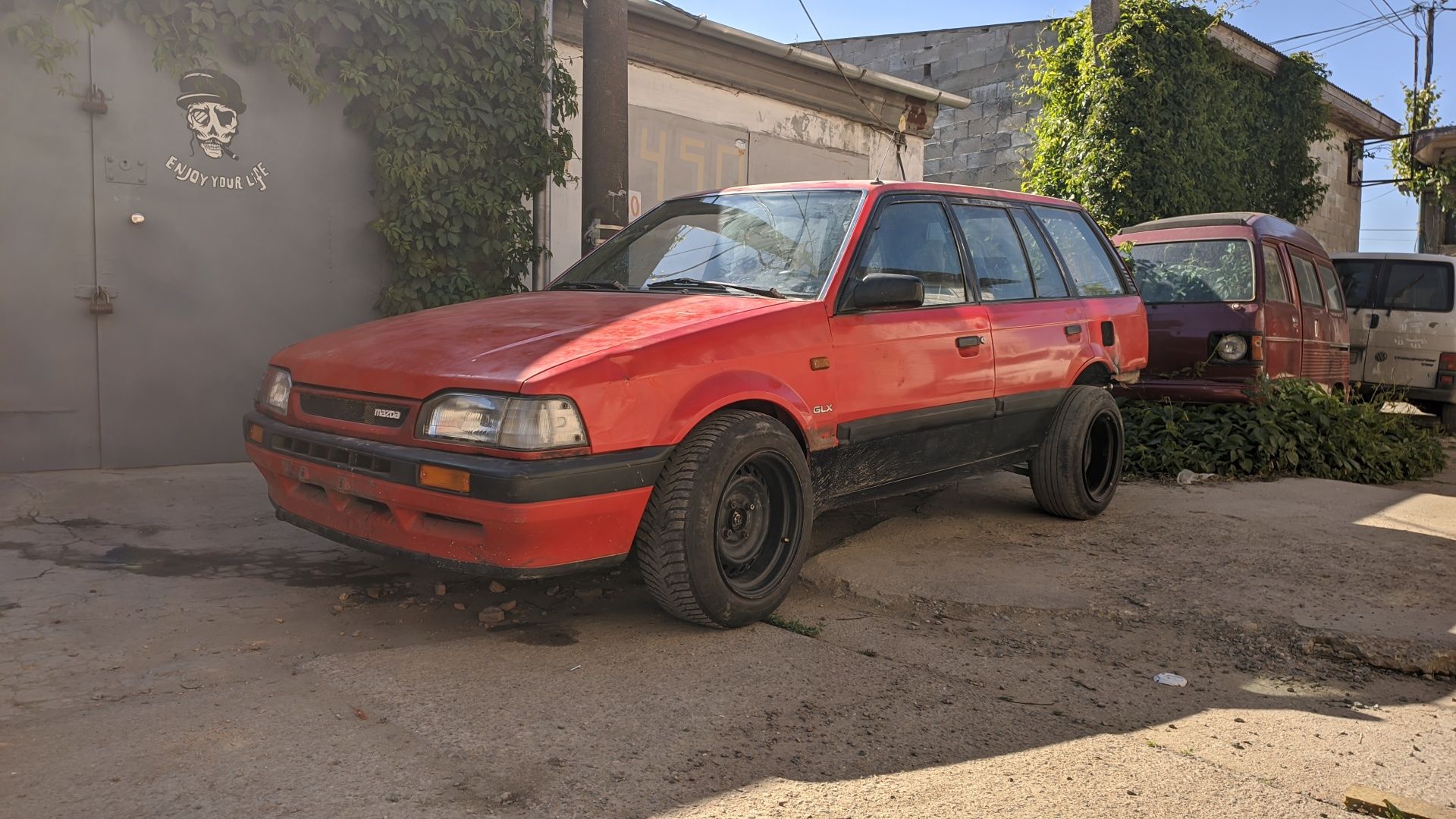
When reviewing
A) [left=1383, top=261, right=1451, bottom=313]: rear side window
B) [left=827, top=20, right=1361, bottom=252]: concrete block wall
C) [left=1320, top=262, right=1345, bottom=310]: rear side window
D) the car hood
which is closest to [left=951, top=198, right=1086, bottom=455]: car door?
the car hood

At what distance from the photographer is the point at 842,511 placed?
5.75 m

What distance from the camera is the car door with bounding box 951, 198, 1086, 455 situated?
498 cm

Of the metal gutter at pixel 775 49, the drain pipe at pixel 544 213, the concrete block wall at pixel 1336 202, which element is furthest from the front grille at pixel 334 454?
the concrete block wall at pixel 1336 202

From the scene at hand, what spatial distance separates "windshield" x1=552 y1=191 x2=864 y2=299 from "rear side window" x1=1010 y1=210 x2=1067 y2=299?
4.28ft

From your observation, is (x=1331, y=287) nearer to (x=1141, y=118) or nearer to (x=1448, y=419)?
(x=1448, y=419)

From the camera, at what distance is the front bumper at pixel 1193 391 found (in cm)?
746

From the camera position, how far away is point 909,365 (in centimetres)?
442

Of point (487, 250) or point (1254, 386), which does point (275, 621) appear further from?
point (1254, 386)

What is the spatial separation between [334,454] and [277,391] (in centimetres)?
61

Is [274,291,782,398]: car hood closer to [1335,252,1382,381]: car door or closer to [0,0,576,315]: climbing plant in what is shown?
[0,0,576,315]: climbing plant

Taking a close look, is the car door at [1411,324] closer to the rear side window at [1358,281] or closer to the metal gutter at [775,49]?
the rear side window at [1358,281]

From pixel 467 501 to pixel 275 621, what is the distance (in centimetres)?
108

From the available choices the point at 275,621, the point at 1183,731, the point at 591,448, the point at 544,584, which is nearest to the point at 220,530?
the point at 275,621

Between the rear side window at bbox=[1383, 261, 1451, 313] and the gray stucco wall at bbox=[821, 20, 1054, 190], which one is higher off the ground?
the gray stucco wall at bbox=[821, 20, 1054, 190]
